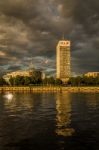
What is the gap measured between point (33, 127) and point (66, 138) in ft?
33.5

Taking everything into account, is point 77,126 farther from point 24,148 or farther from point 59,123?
point 24,148

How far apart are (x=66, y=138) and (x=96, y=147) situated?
5637 millimetres

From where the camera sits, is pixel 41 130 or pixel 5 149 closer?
pixel 5 149

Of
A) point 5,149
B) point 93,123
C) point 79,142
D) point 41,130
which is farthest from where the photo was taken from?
point 93,123

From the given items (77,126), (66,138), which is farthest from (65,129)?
(66,138)

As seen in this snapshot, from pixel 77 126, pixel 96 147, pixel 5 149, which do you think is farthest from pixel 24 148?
pixel 77 126

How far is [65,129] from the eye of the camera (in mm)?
44875

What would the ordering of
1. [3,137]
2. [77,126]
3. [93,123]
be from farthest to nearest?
[93,123] → [77,126] → [3,137]

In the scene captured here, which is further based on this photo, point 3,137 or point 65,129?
point 65,129

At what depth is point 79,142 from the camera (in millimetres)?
36250

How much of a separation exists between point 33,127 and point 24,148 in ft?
43.6

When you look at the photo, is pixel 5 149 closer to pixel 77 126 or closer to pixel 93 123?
pixel 77 126

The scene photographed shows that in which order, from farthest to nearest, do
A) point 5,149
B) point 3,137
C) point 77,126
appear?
1. point 77,126
2. point 3,137
3. point 5,149

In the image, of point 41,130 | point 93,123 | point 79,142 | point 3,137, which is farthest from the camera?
point 93,123
